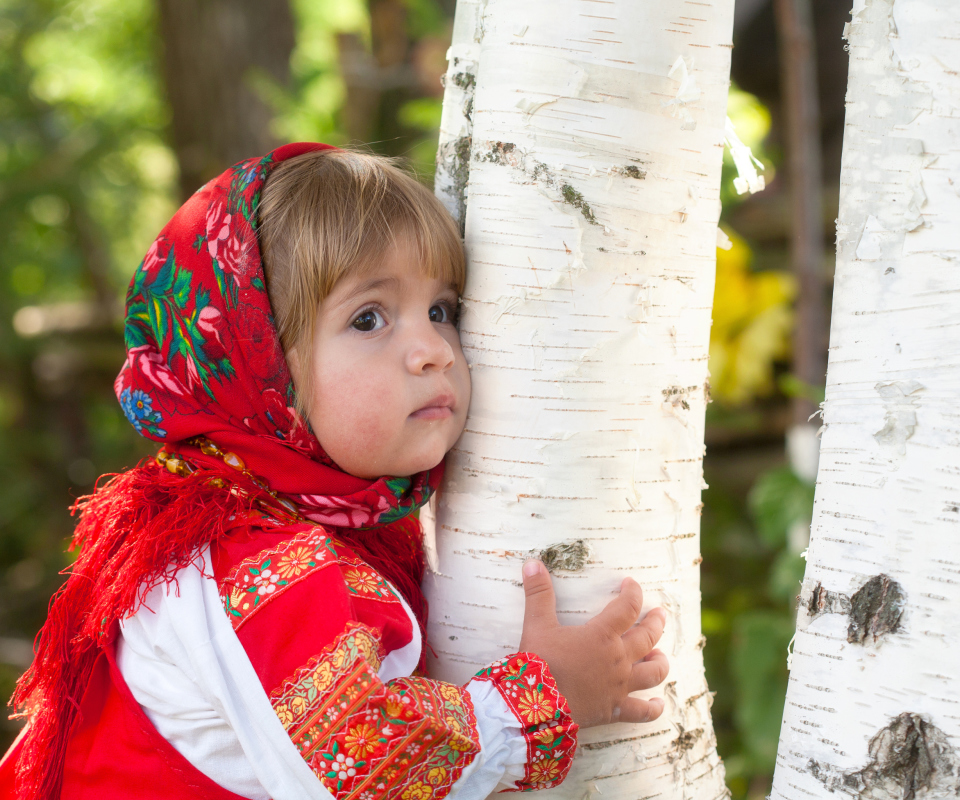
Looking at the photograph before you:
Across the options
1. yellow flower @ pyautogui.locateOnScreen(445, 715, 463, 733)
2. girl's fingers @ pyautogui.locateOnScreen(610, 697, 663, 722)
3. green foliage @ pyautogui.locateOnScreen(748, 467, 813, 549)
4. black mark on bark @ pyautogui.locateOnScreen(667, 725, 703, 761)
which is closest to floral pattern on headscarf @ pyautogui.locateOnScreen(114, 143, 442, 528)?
yellow flower @ pyautogui.locateOnScreen(445, 715, 463, 733)

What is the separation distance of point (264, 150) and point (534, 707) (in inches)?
166

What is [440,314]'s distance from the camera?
1.39 meters

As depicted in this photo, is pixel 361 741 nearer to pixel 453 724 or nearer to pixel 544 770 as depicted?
pixel 453 724

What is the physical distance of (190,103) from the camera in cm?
478

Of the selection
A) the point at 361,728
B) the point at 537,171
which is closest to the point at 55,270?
the point at 537,171

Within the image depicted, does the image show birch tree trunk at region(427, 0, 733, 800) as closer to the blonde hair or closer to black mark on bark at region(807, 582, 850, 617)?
the blonde hair

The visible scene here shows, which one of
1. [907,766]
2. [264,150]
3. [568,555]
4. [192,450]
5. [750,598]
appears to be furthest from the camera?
[264,150]

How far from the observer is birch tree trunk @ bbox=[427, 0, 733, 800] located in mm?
1197

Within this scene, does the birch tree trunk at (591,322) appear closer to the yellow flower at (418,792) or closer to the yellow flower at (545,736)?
the yellow flower at (545,736)

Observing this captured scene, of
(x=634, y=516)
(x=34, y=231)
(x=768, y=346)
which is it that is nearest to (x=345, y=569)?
(x=634, y=516)

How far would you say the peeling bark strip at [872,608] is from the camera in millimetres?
1033

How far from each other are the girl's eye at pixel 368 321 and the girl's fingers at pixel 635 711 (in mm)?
693

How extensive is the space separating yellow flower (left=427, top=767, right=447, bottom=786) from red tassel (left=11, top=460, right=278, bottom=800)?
18.5 inches

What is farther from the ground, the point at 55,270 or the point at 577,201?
the point at 577,201
